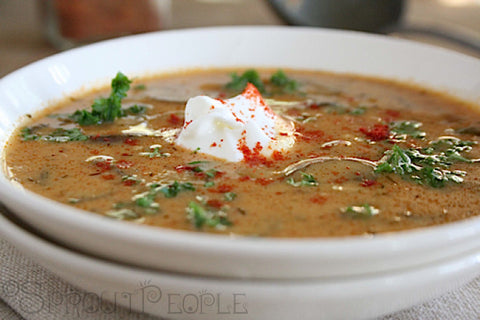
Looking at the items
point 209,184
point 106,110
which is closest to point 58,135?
point 106,110

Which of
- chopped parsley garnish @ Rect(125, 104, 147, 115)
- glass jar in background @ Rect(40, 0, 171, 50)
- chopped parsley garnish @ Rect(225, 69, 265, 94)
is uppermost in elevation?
glass jar in background @ Rect(40, 0, 171, 50)

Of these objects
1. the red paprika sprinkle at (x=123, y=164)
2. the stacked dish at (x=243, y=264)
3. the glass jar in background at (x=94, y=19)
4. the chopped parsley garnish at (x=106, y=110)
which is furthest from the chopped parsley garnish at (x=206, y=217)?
the glass jar in background at (x=94, y=19)

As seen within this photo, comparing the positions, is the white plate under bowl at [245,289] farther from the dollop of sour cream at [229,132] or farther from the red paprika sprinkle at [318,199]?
the dollop of sour cream at [229,132]

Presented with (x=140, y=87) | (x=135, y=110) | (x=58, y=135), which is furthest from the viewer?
(x=140, y=87)

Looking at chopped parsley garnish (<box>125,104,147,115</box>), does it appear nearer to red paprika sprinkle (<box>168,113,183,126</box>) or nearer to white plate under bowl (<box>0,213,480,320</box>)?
red paprika sprinkle (<box>168,113,183,126</box>)

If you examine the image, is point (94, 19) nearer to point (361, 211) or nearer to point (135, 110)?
point (135, 110)

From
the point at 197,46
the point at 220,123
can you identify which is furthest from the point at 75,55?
the point at 220,123

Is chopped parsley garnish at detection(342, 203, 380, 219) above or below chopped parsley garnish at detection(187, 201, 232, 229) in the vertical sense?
below

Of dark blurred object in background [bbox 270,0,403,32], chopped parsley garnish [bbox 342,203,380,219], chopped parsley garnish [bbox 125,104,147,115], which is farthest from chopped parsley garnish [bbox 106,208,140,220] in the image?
dark blurred object in background [bbox 270,0,403,32]
